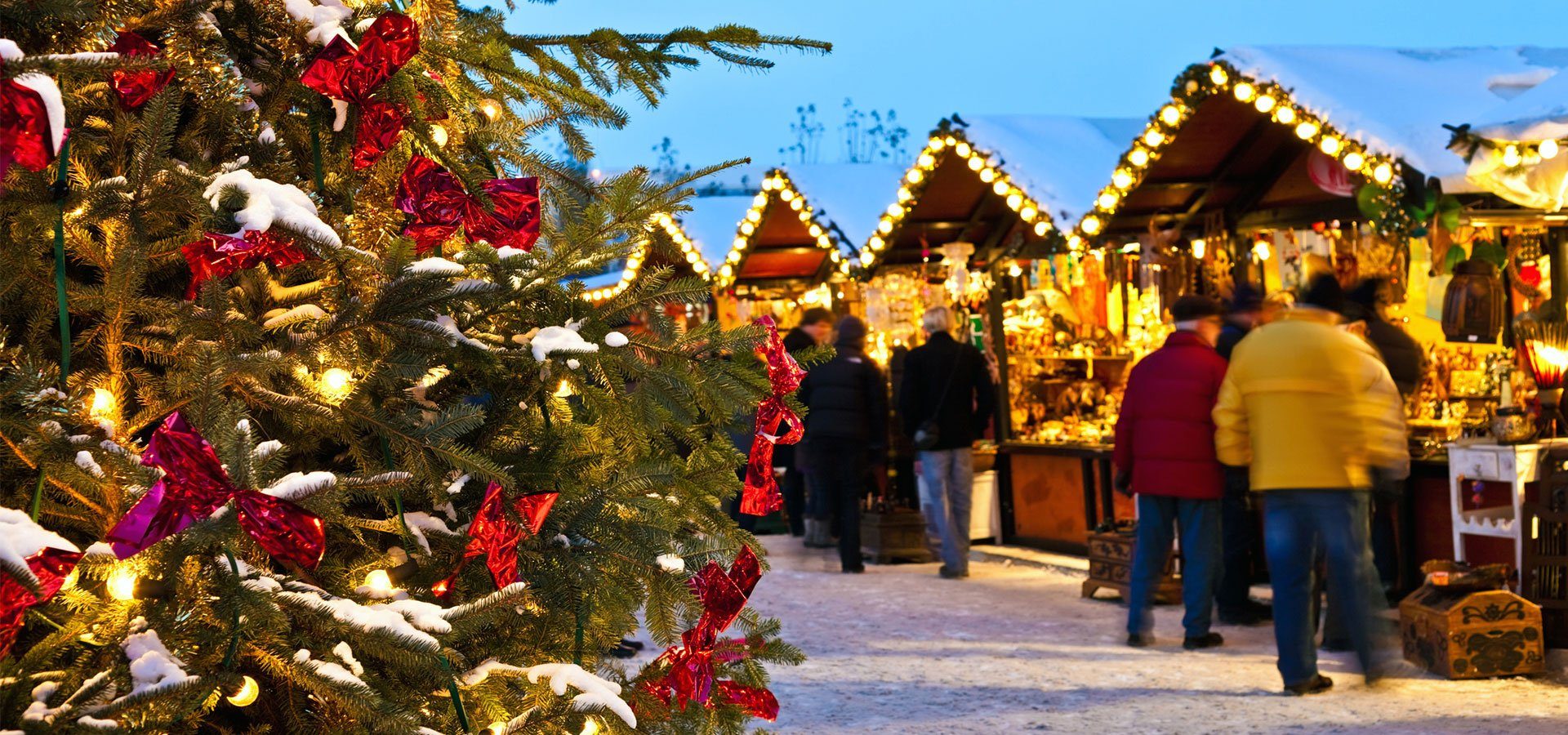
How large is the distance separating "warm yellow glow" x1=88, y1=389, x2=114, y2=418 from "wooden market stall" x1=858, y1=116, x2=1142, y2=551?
9.12m

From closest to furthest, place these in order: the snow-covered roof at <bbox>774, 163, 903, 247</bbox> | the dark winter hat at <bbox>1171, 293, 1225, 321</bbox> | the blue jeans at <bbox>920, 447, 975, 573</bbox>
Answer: the dark winter hat at <bbox>1171, 293, 1225, 321</bbox>
the blue jeans at <bbox>920, 447, 975, 573</bbox>
the snow-covered roof at <bbox>774, 163, 903, 247</bbox>

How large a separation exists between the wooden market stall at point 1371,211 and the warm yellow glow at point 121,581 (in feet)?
22.2

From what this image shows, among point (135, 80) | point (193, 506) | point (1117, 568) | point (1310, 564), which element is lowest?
point (1117, 568)

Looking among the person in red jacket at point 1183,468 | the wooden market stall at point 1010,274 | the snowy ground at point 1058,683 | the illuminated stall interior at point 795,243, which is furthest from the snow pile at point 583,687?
the illuminated stall interior at point 795,243

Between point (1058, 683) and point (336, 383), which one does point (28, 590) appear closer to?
point (336, 383)

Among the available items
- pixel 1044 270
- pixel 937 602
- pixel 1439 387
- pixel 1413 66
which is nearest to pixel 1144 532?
pixel 937 602

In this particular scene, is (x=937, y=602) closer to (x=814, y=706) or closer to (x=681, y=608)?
(x=814, y=706)

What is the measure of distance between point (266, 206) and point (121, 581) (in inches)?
22.9

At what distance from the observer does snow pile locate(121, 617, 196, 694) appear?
2131 mm

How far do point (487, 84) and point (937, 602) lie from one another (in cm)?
667

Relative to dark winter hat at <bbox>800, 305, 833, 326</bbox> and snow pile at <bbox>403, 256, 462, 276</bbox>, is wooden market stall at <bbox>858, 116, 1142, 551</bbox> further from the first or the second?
snow pile at <bbox>403, 256, 462, 276</bbox>

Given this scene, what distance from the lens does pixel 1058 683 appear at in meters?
6.75

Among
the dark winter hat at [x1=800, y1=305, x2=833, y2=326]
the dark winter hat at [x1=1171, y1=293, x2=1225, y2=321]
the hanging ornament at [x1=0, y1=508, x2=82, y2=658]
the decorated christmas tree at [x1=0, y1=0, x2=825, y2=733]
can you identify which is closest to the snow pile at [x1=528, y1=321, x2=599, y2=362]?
the decorated christmas tree at [x1=0, y1=0, x2=825, y2=733]

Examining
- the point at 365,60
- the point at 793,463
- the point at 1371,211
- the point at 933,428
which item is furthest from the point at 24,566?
the point at 793,463
